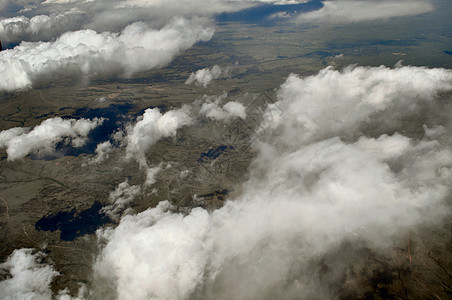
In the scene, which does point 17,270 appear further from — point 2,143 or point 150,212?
point 2,143

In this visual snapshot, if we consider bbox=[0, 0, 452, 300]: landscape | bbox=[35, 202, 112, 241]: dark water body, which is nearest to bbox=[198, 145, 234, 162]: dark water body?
bbox=[0, 0, 452, 300]: landscape

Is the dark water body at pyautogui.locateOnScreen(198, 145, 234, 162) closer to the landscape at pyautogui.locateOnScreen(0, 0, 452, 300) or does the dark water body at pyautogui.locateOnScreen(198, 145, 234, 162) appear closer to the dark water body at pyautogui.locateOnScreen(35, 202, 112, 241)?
the landscape at pyautogui.locateOnScreen(0, 0, 452, 300)

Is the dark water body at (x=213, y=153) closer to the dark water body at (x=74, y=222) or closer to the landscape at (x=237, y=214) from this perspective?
the landscape at (x=237, y=214)

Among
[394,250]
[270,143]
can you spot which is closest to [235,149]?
[270,143]

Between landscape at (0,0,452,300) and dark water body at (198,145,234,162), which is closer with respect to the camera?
landscape at (0,0,452,300)

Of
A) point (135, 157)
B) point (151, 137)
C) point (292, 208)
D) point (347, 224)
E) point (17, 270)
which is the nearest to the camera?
point (17, 270)
